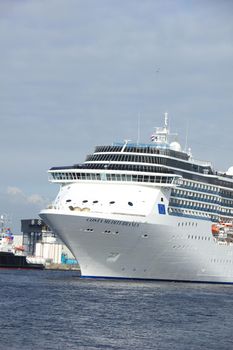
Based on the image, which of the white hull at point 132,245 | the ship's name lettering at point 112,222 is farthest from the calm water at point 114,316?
the ship's name lettering at point 112,222

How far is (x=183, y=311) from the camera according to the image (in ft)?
189

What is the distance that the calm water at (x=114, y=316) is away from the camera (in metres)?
44.2

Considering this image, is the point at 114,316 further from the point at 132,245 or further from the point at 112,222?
the point at 132,245

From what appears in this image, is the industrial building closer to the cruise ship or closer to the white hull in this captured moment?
the cruise ship

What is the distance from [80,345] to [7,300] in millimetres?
19007

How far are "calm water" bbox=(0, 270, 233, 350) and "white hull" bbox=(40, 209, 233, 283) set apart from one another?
2405 millimetres

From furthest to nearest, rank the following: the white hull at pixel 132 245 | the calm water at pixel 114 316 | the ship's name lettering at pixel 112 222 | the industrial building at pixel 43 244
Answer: the industrial building at pixel 43 244 → the white hull at pixel 132 245 → the ship's name lettering at pixel 112 222 → the calm water at pixel 114 316

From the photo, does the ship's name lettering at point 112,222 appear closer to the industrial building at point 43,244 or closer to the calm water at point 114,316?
the calm water at point 114,316

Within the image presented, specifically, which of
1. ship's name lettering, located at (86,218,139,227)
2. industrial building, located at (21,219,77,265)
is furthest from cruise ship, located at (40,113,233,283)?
industrial building, located at (21,219,77,265)

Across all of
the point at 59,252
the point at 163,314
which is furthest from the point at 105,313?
the point at 59,252

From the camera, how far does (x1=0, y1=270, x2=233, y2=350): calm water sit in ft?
145

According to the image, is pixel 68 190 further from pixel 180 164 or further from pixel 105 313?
pixel 105 313

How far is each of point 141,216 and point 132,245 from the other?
8.24 feet

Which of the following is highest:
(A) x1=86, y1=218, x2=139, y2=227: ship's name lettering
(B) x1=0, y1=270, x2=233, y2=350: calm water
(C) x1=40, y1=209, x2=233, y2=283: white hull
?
(A) x1=86, y1=218, x2=139, y2=227: ship's name lettering
